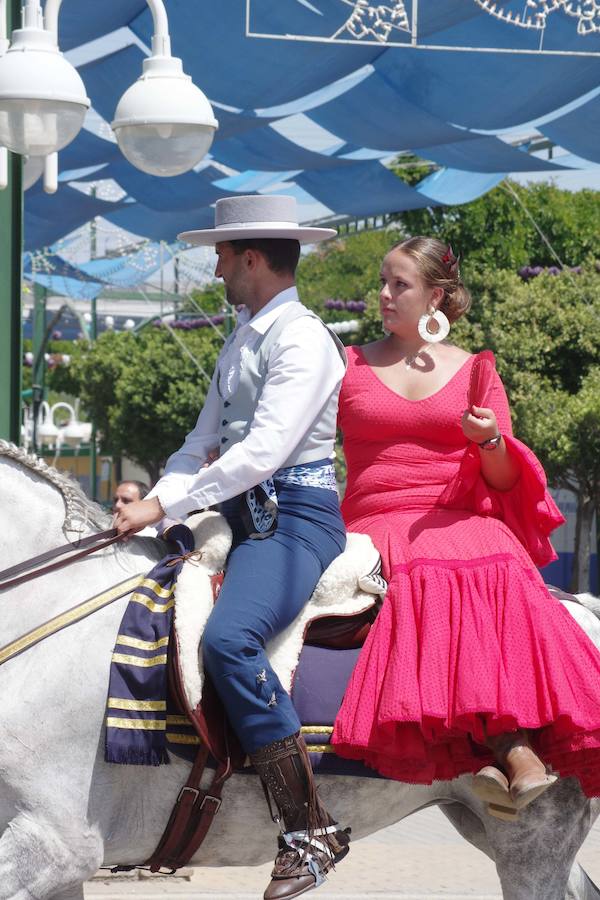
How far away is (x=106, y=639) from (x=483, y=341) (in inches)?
776

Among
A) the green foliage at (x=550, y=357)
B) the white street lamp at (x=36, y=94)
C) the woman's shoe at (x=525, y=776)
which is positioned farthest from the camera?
the green foliage at (x=550, y=357)

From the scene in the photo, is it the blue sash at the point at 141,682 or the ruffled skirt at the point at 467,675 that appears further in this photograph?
the ruffled skirt at the point at 467,675

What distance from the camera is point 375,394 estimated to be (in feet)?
15.8

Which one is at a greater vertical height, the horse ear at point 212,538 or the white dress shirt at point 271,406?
the white dress shirt at point 271,406

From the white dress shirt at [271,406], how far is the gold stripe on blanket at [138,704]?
0.62 m

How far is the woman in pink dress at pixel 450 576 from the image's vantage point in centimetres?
427

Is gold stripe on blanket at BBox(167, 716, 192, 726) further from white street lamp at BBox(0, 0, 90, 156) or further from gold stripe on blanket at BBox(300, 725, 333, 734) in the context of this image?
white street lamp at BBox(0, 0, 90, 156)

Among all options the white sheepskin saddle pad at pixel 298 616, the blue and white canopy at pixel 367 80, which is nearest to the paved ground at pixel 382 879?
the white sheepskin saddle pad at pixel 298 616

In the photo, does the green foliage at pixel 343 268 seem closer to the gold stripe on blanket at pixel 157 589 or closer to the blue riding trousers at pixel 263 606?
the blue riding trousers at pixel 263 606

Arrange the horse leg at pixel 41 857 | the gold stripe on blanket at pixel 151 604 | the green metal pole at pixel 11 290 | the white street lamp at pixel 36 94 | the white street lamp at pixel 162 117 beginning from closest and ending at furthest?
the horse leg at pixel 41 857 < the gold stripe on blanket at pixel 151 604 < the white street lamp at pixel 36 94 < the white street lamp at pixel 162 117 < the green metal pole at pixel 11 290

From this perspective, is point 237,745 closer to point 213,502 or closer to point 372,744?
point 372,744

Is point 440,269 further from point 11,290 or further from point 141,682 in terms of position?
point 11,290

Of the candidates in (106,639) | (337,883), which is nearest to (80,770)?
(106,639)

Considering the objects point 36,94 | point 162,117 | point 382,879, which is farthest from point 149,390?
point 36,94
